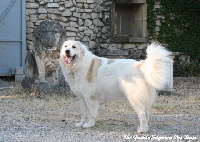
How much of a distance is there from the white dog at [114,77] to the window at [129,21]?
8517 mm

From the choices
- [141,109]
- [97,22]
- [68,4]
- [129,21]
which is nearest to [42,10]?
[68,4]

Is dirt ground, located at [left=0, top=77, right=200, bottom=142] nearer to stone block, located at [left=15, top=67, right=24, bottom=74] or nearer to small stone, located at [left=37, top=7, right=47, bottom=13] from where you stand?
stone block, located at [left=15, top=67, right=24, bottom=74]

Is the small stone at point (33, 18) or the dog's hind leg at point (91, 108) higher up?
the small stone at point (33, 18)

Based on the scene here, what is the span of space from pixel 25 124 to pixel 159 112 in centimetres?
276

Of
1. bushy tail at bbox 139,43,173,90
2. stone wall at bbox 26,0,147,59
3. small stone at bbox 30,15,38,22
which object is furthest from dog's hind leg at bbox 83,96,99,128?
small stone at bbox 30,15,38,22

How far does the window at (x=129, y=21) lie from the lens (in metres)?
15.9

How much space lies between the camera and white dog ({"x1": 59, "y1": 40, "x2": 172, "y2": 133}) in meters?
6.81

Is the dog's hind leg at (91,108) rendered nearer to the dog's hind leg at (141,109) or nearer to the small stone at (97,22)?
the dog's hind leg at (141,109)

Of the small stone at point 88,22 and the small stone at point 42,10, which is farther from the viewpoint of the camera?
the small stone at point 88,22

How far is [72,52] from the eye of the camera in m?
7.29

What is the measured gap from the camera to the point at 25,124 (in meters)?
7.62

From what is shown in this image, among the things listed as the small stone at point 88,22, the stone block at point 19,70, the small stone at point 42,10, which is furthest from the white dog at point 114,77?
the small stone at point 88,22

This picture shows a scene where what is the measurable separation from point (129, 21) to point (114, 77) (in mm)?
10055

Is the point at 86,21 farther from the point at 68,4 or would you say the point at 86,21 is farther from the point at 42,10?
the point at 42,10
